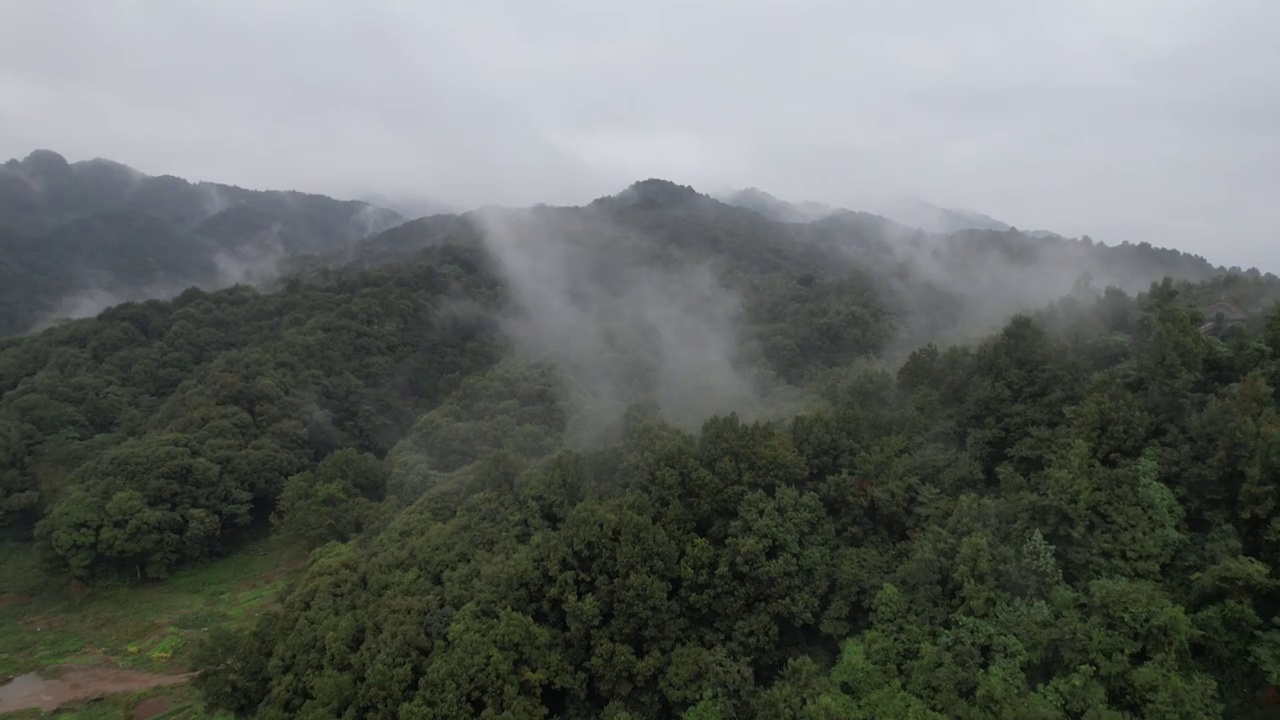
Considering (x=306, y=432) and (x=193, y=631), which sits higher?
(x=306, y=432)

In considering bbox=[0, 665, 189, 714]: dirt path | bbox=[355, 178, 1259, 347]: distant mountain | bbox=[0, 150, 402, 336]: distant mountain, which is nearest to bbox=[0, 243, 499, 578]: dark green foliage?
bbox=[0, 665, 189, 714]: dirt path

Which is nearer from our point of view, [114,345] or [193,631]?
[193,631]

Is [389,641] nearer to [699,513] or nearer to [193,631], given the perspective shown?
[699,513]

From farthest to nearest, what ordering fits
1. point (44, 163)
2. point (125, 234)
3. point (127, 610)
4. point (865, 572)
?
point (44, 163)
point (125, 234)
point (127, 610)
point (865, 572)

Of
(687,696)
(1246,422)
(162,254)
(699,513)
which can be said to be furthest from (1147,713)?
(162,254)

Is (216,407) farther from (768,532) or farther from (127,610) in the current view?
(768,532)

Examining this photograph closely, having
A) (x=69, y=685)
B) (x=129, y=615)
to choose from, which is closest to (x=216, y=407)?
(x=129, y=615)

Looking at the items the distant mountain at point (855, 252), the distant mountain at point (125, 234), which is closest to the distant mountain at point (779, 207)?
the distant mountain at point (855, 252)
